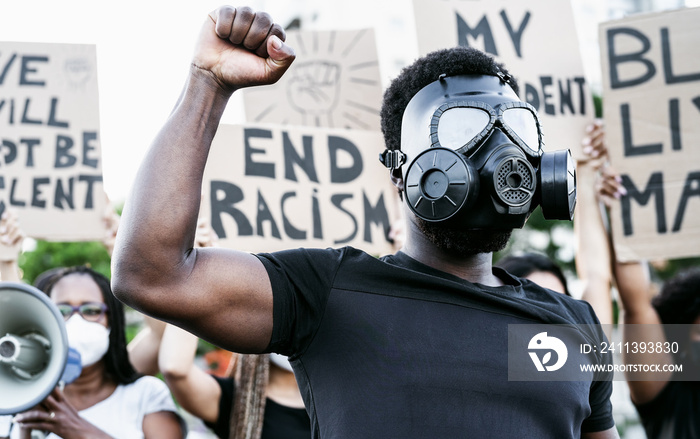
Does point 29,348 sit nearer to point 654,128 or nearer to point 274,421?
point 274,421

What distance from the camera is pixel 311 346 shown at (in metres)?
1.64

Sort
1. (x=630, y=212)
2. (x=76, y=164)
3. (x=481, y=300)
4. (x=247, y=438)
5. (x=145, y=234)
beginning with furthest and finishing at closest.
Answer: (x=76, y=164)
(x=630, y=212)
(x=247, y=438)
(x=481, y=300)
(x=145, y=234)

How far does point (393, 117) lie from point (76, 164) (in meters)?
2.55

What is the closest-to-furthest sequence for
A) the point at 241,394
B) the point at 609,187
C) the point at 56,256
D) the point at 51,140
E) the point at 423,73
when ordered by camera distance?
the point at 423,73 → the point at 241,394 → the point at 609,187 → the point at 51,140 → the point at 56,256

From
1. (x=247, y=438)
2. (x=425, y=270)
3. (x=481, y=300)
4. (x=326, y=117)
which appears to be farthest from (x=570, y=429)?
(x=326, y=117)

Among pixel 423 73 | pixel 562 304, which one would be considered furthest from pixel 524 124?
pixel 562 304

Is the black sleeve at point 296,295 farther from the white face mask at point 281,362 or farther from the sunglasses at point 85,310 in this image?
the sunglasses at point 85,310

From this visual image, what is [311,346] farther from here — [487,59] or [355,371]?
[487,59]

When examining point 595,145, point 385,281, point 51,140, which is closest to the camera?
point 385,281

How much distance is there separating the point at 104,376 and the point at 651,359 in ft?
8.31

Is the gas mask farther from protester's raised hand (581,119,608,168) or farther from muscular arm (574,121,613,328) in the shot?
protester's raised hand (581,119,608,168)

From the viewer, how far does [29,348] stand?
3002mm

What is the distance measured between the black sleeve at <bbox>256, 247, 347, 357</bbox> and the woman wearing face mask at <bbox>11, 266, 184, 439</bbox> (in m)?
1.80

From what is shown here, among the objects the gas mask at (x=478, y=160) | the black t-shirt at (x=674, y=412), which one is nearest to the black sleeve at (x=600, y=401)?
the gas mask at (x=478, y=160)
